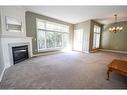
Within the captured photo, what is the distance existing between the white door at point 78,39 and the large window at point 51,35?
938 millimetres

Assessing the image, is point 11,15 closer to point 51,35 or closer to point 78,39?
point 51,35

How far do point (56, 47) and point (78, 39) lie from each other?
7.94 ft

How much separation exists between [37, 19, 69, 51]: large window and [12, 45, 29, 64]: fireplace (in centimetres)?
117

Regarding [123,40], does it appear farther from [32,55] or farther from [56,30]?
[32,55]

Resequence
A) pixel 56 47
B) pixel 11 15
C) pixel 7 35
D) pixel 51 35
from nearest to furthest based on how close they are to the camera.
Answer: pixel 7 35 < pixel 11 15 < pixel 51 35 < pixel 56 47

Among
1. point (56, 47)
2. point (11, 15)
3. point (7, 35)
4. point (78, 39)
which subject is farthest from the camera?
point (78, 39)

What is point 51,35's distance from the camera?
582 centimetres

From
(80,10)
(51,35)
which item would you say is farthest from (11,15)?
(80,10)

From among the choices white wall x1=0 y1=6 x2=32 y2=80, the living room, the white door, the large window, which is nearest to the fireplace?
the living room

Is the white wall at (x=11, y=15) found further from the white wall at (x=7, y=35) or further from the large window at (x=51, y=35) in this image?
the large window at (x=51, y=35)

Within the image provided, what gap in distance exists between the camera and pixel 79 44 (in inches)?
281

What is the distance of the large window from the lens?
5.16 meters

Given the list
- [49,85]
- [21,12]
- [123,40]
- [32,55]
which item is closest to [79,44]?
[123,40]
